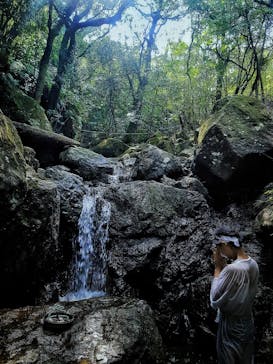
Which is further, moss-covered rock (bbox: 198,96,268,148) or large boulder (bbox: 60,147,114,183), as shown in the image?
large boulder (bbox: 60,147,114,183)

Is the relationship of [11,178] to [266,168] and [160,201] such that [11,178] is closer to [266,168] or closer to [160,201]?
[160,201]

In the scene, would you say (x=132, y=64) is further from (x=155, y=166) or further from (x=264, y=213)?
(x=264, y=213)

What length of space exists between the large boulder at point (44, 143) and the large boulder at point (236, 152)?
5.14 m

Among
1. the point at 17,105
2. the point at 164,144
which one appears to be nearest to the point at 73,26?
the point at 17,105

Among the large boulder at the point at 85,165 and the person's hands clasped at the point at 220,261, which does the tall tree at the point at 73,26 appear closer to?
the large boulder at the point at 85,165

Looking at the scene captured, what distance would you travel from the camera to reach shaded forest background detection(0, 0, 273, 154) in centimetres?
1115

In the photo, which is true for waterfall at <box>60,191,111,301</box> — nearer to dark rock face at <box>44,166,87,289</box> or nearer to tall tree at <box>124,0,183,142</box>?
dark rock face at <box>44,166,87,289</box>

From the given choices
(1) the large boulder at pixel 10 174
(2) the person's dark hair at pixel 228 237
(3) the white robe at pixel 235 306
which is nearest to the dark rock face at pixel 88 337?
(3) the white robe at pixel 235 306

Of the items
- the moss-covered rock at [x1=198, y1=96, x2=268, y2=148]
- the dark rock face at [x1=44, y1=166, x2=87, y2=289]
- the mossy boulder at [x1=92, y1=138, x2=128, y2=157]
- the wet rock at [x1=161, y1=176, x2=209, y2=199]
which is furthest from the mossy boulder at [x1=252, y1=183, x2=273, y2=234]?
the mossy boulder at [x1=92, y1=138, x2=128, y2=157]

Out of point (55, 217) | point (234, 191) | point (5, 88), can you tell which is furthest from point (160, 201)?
point (5, 88)

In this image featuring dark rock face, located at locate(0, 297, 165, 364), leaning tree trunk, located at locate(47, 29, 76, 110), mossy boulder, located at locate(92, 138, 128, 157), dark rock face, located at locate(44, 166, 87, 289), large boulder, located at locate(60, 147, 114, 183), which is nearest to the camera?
dark rock face, located at locate(0, 297, 165, 364)

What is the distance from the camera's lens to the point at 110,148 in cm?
1602

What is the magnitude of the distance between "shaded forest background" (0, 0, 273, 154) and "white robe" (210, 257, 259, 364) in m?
7.84

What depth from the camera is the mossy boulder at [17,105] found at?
1080 centimetres
